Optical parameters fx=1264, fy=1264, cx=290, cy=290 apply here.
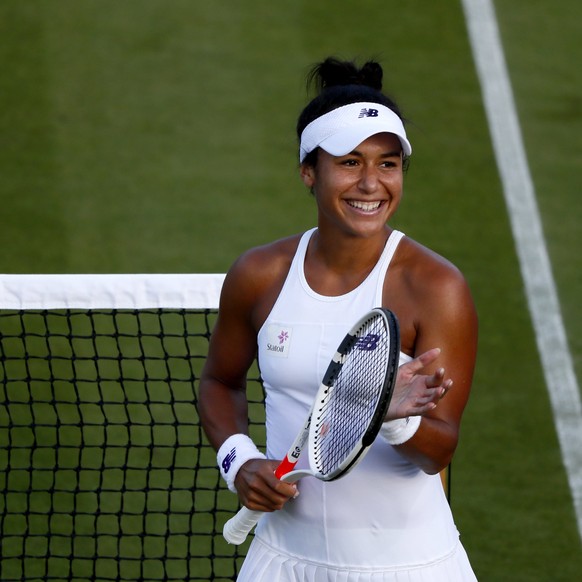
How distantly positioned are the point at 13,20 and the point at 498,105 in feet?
13.7

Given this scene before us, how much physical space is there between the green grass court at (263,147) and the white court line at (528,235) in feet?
0.23

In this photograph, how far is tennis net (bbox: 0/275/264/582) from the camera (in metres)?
5.16

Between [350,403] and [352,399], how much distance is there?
12mm

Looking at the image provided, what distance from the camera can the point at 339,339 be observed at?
354 centimetres

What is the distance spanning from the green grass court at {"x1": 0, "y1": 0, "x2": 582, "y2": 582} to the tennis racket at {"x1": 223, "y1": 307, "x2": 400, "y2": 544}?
11.7 feet

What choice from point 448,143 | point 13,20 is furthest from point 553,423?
point 13,20

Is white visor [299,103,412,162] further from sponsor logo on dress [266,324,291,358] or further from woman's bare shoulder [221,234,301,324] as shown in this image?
sponsor logo on dress [266,324,291,358]

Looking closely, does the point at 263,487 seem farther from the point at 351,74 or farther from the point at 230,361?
the point at 351,74

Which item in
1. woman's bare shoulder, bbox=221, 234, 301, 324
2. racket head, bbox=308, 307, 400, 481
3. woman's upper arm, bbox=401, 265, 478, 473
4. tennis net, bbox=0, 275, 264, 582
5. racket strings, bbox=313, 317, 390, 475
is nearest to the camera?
racket head, bbox=308, 307, 400, 481

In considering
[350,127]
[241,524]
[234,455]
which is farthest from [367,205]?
[241,524]

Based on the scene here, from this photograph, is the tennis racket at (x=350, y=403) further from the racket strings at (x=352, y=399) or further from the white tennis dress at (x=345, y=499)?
the white tennis dress at (x=345, y=499)

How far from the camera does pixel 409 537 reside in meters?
3.58

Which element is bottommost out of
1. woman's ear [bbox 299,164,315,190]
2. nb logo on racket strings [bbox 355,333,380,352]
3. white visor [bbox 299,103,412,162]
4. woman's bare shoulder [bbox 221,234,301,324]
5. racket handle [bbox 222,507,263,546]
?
racket handle [bbox 222,507,263,546]

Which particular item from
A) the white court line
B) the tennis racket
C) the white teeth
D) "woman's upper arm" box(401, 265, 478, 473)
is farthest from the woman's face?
the white court line
